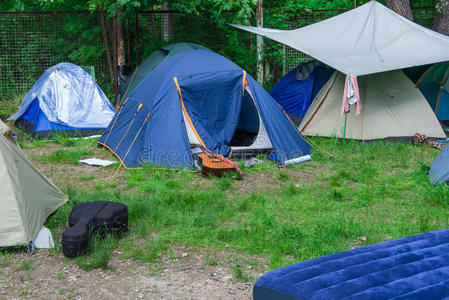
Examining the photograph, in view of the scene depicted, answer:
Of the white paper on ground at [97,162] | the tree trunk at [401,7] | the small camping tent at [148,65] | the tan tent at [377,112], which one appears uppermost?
the tree trunk at [401,7]

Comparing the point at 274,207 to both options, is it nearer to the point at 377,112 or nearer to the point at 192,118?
the point at 192,118

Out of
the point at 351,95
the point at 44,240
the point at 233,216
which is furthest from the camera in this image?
the point at 351,95

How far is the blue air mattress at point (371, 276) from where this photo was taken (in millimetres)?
2676

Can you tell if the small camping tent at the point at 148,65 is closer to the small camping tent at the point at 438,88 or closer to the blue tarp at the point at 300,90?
the blue tarp at the point at 300,90

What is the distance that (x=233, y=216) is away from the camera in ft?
18.1

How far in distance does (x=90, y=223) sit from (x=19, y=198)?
641 mm

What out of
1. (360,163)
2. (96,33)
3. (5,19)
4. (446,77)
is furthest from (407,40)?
(5,19)

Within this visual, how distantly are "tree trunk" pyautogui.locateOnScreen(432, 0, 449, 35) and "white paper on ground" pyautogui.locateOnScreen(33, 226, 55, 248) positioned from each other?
990 cm

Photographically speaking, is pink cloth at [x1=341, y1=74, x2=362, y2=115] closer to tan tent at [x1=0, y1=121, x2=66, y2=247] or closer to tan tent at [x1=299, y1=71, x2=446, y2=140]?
tan tent at [x1=299, y1=71, x2=446, y2=140]

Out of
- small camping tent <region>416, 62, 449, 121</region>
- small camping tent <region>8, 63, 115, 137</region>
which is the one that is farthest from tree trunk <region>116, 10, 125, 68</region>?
small camping tent <region>416, 62, 449, 121</region>

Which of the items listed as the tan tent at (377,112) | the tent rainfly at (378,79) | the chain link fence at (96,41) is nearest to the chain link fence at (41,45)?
the chain link fence at (96,41)

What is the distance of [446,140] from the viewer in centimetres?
898

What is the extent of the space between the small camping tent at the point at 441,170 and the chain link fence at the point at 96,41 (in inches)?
247

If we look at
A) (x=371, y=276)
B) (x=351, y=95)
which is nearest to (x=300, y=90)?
(x=351, y=95)
